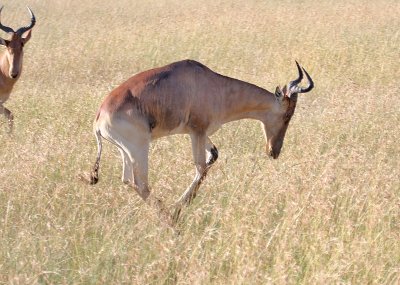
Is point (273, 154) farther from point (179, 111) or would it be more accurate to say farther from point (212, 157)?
point (179, 111)

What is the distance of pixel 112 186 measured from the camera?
645 cm

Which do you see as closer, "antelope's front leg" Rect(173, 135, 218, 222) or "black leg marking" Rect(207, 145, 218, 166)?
"antelope's front leg" Rect(173, 135, 218, 222)

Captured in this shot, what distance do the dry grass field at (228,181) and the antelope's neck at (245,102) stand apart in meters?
0.44

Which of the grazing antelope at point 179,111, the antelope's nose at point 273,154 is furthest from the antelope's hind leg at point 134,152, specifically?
the antelope's nose at point 273,154

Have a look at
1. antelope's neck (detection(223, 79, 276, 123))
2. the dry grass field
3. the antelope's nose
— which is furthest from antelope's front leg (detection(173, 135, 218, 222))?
the antelope's nose

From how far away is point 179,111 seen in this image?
6422mm

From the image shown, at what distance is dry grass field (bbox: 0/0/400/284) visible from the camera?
4355mm

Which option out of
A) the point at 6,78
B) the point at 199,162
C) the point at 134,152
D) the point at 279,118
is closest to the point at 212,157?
the point at 199,162

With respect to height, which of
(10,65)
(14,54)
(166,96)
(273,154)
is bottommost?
(273,154)

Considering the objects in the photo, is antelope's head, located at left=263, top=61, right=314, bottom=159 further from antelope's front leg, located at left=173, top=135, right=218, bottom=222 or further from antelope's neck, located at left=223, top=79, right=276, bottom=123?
antelope's front leg, located at left=173, top=135, right=218, bottom=222

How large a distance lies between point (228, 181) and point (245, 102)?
1.15 metres

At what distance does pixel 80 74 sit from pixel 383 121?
7.12 metres

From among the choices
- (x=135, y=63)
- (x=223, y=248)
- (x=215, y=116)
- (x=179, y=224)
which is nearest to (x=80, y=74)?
(x=135, y=63)

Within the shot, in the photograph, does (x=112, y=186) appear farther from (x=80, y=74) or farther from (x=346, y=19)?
(x=346, y=19)
